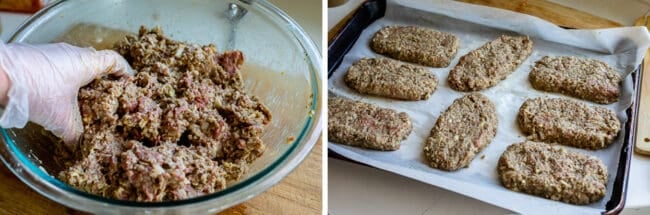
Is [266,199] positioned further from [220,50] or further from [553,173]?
[553,173]

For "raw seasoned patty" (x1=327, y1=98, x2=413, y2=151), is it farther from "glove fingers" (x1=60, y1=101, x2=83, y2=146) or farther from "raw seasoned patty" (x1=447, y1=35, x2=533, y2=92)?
"glove fingers" (x1=60, y1=101, x2=83, y2=146)

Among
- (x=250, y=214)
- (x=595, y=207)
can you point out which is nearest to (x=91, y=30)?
(x=250, y=214)

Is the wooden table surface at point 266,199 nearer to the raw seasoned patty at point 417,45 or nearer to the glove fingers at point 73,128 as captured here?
the glove fingers at point 73,128

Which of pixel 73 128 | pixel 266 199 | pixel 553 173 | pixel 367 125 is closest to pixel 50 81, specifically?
pixel 73 128

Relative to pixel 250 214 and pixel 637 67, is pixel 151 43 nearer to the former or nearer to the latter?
pixel 250 214

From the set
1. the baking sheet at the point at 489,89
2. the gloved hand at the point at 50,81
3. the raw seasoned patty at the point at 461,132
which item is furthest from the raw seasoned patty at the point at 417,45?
the gloved hand at the point at 50,81

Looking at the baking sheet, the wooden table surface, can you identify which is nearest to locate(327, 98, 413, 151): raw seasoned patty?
the baking sheet
